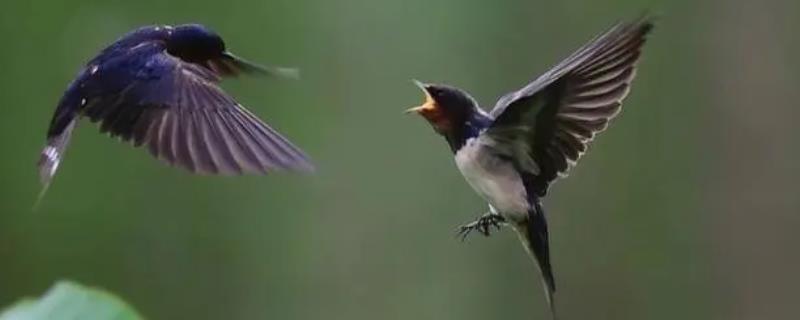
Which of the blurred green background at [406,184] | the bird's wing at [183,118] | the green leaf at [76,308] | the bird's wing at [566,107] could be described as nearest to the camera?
the green leaf at [76,308]

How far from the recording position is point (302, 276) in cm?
357

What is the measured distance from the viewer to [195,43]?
0.99 metres

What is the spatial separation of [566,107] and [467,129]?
0.36ft

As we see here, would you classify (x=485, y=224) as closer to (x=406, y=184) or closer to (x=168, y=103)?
(x=168, y=103)

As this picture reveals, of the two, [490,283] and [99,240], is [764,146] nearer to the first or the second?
[490,283]

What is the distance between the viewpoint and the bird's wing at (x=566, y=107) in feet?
3.24

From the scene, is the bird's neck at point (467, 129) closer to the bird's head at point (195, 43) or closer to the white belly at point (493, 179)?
the white belly at point (493, 179)

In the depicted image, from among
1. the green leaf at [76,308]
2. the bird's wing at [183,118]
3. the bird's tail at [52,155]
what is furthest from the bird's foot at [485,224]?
the green leaf at [76,308]

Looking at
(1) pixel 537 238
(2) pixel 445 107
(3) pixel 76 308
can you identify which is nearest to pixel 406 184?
(1) pixel 537 238

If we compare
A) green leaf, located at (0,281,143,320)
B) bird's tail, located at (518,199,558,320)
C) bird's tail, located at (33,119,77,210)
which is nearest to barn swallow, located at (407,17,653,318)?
bird's tail, located at (518,199,558,320)

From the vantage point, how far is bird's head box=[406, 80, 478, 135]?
36.5 inches

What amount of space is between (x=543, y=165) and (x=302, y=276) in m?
2.55

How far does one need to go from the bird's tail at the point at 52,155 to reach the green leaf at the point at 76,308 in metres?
0.26

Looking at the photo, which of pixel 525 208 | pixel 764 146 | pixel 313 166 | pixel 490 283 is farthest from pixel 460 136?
pixel 490 283
